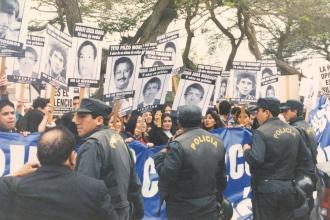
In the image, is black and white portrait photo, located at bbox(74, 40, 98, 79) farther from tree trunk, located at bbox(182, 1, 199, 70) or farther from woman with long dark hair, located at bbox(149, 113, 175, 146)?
tree trunk, located at bbox(182, 1, 199, 70)

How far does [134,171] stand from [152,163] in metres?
2.59

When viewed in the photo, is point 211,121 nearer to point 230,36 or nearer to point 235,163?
point 235,163

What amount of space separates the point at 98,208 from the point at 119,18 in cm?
1839

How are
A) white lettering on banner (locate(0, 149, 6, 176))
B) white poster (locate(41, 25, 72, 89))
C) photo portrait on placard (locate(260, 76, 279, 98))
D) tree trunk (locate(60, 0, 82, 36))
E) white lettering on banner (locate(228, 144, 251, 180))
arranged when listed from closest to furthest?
white lettering on banner (locate(0, 149, 6, 176)), white poster (locate(41, 25, 72, 89)), white lettering on banner (locate(228, 144, 251, 180)), photo portrait on placard (locate(260, 76, 279, 98)), tree trunk (locate(60, 0, 82, 36))

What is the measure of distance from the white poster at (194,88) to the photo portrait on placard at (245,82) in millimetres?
2429

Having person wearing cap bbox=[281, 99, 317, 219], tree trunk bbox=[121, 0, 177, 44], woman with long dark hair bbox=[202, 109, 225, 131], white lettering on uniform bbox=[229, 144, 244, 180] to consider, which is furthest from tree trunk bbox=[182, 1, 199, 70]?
person wearing cap bbox=[281, 99, 317, 219]

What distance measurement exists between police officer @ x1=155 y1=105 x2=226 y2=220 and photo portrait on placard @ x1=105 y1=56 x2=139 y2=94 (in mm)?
2309

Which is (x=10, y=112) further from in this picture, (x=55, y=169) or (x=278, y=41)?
(x=278, y=41)

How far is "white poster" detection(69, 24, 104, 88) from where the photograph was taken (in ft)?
24.0

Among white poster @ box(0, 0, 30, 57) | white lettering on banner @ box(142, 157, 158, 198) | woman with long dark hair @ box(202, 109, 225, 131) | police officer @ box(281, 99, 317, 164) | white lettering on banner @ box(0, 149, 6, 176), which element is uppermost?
white poster @ box(0, 0, 30, 57)

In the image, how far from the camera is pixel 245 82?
37.0ft

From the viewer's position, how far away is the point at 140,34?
16.0 m

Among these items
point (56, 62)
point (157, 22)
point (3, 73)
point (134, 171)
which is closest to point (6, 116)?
point (3, 73)

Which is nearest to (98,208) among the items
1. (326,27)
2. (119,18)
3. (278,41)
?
(119,18)
